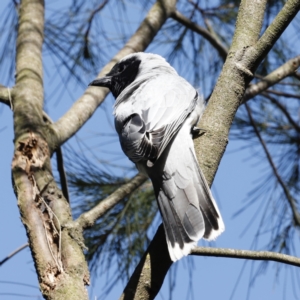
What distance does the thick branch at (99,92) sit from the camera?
9.02 feet

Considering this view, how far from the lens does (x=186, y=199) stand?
218 centimetres

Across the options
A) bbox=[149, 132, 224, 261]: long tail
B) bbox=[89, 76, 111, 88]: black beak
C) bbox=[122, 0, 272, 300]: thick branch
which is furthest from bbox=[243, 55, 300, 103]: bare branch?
bbox=[149, 132, 224, 261]: long tail

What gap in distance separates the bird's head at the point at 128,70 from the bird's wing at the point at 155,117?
364 millimetres

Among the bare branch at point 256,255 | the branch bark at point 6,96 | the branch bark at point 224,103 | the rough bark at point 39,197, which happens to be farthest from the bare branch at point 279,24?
the branch bark at point 6,96

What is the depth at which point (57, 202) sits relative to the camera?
2.26 metres

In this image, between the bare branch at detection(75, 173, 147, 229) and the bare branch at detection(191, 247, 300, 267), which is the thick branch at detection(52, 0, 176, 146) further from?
the bare branch at detection(191, 247, 300, 267)

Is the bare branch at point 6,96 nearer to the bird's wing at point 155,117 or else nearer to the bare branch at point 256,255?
the bird's wing at point 155,117

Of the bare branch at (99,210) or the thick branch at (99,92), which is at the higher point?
the thick branch at (99,92)

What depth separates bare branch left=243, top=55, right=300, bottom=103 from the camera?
3156 millimetres

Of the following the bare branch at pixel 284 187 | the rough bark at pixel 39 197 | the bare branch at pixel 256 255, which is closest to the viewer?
the bare branch at pixel 256 255

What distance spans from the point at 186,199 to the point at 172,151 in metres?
0.23

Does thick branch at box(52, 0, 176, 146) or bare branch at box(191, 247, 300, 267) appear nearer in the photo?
bare branch at box(191, 247, 300, 267)

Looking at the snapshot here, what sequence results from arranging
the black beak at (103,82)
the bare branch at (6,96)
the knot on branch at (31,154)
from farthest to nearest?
1. the black beak at (103,82)
2. the bare branch at (6,96)
3. the knot on branch at (31,154)

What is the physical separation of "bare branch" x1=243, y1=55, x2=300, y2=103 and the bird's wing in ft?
2.23
